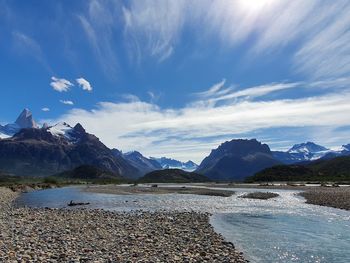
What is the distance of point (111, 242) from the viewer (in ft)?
91.4

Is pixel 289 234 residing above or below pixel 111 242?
below

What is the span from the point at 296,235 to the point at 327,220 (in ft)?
37.1

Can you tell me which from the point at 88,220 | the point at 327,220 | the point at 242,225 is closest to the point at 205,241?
the point at 242,225

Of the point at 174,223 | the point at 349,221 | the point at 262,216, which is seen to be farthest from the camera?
the point at 262,216

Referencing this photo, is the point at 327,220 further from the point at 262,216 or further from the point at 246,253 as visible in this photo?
the point at 246,253

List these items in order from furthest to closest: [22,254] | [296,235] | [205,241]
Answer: [296,235], [205,241], [22,254]

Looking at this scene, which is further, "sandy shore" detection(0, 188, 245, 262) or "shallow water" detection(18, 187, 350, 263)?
"shallow water" detection(18, 187, 350, 263)

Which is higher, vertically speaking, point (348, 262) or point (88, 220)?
point (88, 220)

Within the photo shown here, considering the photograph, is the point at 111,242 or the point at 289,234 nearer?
the point at 111,242

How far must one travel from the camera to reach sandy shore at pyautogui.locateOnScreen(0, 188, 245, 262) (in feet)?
74.9

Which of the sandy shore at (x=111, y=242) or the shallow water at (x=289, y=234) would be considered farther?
the shallow water at (x=289, y=234)

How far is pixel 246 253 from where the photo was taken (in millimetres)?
26922

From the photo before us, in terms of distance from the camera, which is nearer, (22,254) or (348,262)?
(22,254)

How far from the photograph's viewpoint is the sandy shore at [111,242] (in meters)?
22.8
